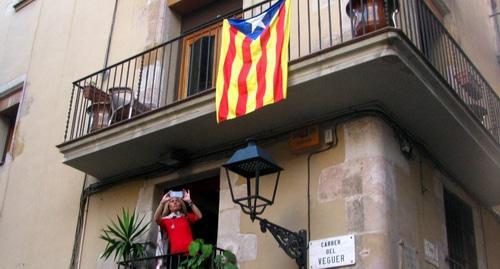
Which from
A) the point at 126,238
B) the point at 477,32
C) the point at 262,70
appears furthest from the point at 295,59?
the point at 477,32

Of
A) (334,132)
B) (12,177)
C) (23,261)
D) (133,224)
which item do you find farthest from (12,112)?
(334,132)

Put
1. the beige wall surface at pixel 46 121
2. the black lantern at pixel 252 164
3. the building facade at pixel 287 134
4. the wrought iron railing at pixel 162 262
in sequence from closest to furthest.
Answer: the black lantern at pixel 252 164 < the building facade at pixel 287 134 < the wrought iron railing at pixel 162 262 < the beige wall surface at pixel 46 121

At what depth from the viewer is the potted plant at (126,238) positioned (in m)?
8.66

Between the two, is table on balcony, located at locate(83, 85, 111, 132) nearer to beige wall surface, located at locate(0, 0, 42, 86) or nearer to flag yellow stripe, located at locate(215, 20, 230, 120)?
flag yellow stripe, located at locate(215, 20, 230, 120)

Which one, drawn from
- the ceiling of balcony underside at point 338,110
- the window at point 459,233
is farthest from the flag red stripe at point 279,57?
the window at point 459,233

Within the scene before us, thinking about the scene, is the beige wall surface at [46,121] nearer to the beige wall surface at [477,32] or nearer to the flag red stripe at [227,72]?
the flag red stripe at [227,72]

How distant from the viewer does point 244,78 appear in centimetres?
810

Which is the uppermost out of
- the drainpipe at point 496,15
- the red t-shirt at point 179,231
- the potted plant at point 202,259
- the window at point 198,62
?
the drainpipe at point 496,15

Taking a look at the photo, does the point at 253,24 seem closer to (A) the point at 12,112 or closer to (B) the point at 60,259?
(B) the point at 60,259

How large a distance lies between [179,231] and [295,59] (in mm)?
2419

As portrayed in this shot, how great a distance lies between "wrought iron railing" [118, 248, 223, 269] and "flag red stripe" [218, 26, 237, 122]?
1520 millimetres

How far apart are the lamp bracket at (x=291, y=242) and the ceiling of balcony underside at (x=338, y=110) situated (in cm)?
138

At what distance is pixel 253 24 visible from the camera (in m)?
8.34

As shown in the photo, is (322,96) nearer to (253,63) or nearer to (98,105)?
(253,63)
